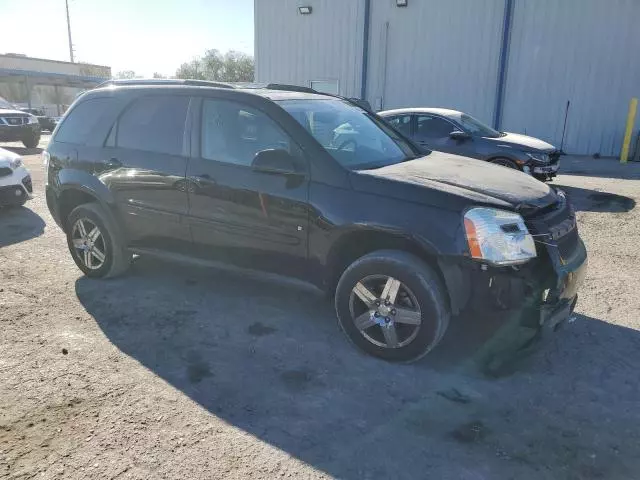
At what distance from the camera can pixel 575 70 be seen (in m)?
15.5

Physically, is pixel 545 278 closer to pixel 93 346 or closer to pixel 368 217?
pixel 368 217

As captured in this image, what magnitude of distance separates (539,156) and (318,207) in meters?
6.87

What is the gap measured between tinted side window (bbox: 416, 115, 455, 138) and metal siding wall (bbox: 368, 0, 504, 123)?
7927mm

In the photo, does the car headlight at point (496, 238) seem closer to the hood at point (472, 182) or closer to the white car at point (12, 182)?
the hood at point (472, 182)

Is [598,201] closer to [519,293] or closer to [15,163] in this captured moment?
[519,293]

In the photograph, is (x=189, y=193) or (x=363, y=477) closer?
(x=363, y=477)

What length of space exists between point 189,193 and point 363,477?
102 inches

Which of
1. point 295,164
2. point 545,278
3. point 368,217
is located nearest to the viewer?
point 545,278

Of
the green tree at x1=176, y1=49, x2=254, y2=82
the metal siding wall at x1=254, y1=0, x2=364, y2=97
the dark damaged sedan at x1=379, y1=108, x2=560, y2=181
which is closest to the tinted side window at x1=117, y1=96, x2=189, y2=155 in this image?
the dark damaged sedan at x1=379, y1=108, x2=560, y2=181

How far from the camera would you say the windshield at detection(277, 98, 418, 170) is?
3795 millimetres

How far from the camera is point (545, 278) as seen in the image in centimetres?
306

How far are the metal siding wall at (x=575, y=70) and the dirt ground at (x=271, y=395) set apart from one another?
508 inches

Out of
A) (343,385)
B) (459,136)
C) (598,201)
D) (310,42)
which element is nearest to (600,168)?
(598,201)

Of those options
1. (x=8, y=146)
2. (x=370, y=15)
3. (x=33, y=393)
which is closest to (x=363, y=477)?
(x=33, y=393)
